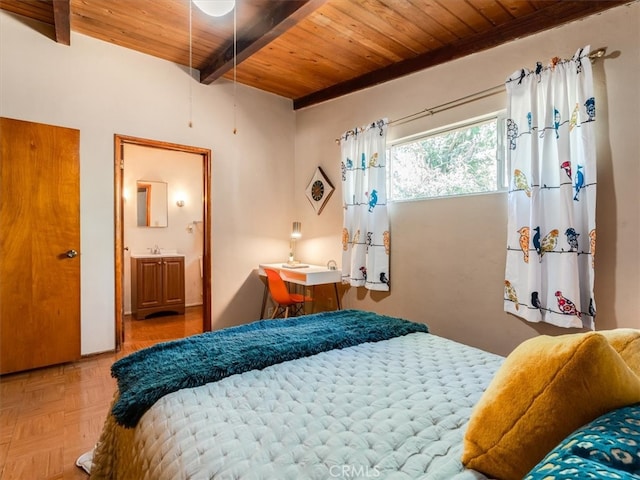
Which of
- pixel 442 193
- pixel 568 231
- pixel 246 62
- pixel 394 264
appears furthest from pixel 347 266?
pixel 246 62

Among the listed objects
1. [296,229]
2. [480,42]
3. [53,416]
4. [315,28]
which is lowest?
[53,416]

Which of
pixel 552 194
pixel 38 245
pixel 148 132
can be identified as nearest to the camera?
pixel 552 194

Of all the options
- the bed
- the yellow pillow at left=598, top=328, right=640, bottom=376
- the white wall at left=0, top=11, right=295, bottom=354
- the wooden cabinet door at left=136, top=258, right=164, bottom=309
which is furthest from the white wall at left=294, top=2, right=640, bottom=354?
the wooden cabinet door at left=136, top=258, right=164, bottom=309

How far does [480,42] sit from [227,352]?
2.90 metres

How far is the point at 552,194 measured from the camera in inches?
91.1

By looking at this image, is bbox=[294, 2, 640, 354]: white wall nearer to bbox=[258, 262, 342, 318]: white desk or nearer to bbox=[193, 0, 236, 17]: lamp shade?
bbox=[258, 262, 342, 318]: white desk

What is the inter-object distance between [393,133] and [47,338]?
3495mm

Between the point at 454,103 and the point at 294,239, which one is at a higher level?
the point at 454,103

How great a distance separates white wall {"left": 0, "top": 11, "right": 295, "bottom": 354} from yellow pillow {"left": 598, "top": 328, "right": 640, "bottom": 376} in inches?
139

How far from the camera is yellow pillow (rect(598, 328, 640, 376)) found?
0.80 metres

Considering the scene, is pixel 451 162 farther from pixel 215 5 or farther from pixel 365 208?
pixel 215 5

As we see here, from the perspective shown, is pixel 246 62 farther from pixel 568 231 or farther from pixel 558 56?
pixel 568 231

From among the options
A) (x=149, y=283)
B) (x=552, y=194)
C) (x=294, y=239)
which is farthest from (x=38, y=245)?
(x=552, y=194)

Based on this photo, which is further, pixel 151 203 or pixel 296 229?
pixel 151 203
